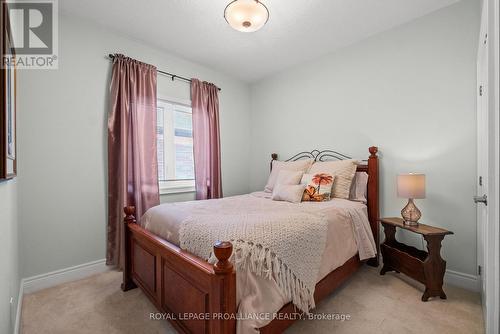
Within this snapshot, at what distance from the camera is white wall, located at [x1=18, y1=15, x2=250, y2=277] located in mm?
2113

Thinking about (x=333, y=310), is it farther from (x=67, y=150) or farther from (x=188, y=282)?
(x=67, y=150)

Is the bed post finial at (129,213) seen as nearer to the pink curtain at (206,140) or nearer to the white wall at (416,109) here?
the pink curtain at (206,140)

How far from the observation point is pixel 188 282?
1.34 meters

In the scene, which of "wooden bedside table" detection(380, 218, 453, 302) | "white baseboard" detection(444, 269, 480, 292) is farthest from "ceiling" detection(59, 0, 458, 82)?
"white baseboard" detection(444, 269, 480, 292)

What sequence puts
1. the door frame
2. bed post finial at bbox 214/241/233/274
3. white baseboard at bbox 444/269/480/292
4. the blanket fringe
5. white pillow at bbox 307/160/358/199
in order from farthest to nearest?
1. white pillow at bbox 307/160/358/199
2. white baseboard at bbox 444/269/480/292
3. the blanket fringe
4. bed post finial at bbox 214/241/233/274
5. the door frame

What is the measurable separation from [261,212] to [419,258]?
158 centimetres

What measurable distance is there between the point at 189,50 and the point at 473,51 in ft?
10.2

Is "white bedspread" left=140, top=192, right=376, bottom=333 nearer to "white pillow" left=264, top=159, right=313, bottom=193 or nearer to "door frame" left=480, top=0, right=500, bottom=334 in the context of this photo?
"white pillow" left=264, top=159, right=313, bottom=193

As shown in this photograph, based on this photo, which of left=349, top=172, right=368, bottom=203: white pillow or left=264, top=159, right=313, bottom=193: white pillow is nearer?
left=349, top=172, right=368, bottom=203: white pillow

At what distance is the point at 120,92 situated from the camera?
2602 millimetres

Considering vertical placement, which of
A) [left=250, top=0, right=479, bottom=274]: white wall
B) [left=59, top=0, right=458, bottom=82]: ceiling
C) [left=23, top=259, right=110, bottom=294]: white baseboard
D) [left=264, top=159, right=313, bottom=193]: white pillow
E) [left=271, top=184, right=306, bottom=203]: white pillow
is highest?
[left=59, top=0, right=458, bottom=82]: ceiling

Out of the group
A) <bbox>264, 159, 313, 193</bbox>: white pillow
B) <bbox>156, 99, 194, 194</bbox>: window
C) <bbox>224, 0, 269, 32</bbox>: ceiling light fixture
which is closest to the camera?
<bbox>224, 0, 269, 32</bbox>: ceiling light fixture

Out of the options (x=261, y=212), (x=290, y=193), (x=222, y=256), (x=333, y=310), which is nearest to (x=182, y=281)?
(x=222, y=256)

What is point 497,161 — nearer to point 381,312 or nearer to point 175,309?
point 381,312
